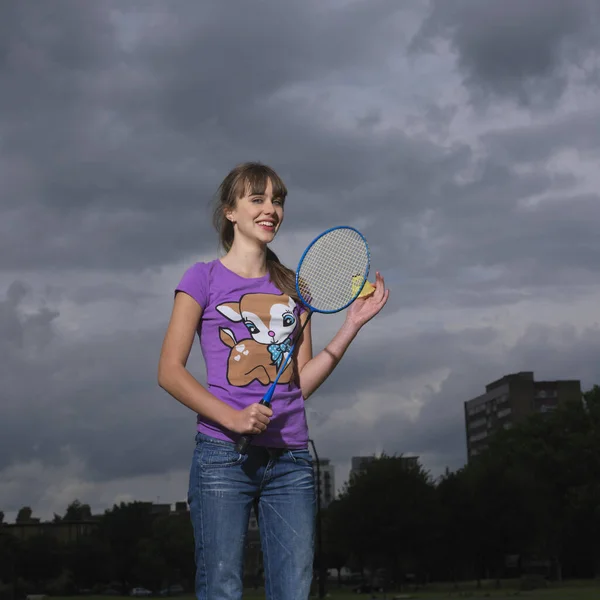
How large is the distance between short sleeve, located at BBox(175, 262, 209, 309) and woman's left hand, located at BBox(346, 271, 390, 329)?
932 millimetres

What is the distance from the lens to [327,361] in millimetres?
5332

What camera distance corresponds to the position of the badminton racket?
545cm

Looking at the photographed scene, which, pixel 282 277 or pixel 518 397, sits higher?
pixel 518 397

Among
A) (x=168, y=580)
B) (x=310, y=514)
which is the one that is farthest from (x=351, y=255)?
(x=168, y=580)

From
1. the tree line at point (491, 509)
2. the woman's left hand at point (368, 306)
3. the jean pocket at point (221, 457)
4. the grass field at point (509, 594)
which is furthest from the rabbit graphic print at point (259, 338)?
the tree line at point (491, 509)

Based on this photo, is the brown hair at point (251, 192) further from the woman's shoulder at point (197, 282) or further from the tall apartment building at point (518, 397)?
the tall apartment building at point (518, 397)

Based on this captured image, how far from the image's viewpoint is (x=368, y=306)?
5.61 meters

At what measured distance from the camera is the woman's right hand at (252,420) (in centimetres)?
445

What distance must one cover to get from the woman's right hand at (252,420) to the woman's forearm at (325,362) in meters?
0.77

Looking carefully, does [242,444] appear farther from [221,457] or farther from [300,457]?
[300,457]

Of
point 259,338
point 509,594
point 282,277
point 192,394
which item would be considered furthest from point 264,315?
point 509,594

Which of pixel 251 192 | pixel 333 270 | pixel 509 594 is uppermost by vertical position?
pixel 251 192

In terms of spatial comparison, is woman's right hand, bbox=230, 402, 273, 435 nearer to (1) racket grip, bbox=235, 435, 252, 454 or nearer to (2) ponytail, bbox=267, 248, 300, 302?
(1) racket grip, bbox=235, 435, 252, 454

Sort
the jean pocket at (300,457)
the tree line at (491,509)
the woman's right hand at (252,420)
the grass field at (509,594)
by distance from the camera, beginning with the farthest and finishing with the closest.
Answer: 1. the tree line at (491,509)
2. the grass field at (509,594)
3. the jean pocket at (300,457)
4. the woman's right hand at (252,420)
